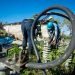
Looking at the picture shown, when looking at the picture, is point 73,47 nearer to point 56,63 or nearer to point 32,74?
point 56,63

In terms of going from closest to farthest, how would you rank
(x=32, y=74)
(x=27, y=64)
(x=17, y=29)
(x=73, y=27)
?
1. (x=73, y=27)
2. (x=27, y=64)
3. (x=32, y=74)
4. (x=17, y=29)

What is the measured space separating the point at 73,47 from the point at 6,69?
252cm

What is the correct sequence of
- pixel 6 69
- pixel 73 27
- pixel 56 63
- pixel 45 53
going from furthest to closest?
pixel 45 53 → pixel 6 69 → pixel 56 63 → pixel 73 27

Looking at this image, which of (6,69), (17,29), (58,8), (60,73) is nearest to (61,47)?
(60,73)

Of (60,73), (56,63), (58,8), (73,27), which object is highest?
(58,8)

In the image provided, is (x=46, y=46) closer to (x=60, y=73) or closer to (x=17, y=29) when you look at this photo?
(x=60, y=73)

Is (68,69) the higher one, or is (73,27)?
(73,27)

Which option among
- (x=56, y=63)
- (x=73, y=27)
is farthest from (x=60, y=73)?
(x=73, y=27)

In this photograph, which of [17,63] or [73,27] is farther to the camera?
[17,63]

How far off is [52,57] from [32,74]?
0.82 m

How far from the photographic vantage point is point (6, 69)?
6.61 m

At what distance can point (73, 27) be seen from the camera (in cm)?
455

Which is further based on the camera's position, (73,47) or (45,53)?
(45,53)

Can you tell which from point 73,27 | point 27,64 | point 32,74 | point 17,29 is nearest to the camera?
point 73,27
